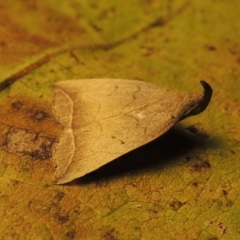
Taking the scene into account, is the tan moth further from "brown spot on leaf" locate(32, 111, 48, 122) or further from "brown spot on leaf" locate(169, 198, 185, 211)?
"brown spot on leaf" locate(169, 198, 185, 211)

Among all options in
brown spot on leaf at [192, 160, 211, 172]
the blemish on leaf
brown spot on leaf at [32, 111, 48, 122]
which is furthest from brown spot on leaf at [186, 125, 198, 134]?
brown spot on leaf at [32, 111, 48, 122]

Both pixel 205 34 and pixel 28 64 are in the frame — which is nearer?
pixel 28 64

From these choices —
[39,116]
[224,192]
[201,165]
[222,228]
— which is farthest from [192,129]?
[39,116]

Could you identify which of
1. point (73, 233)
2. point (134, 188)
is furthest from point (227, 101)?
point (73, 233)

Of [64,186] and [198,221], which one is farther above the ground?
[198,221]

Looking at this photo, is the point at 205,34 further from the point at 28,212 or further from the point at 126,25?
the point at 28,212

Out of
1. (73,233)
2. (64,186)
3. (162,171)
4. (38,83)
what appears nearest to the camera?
(73,233)
